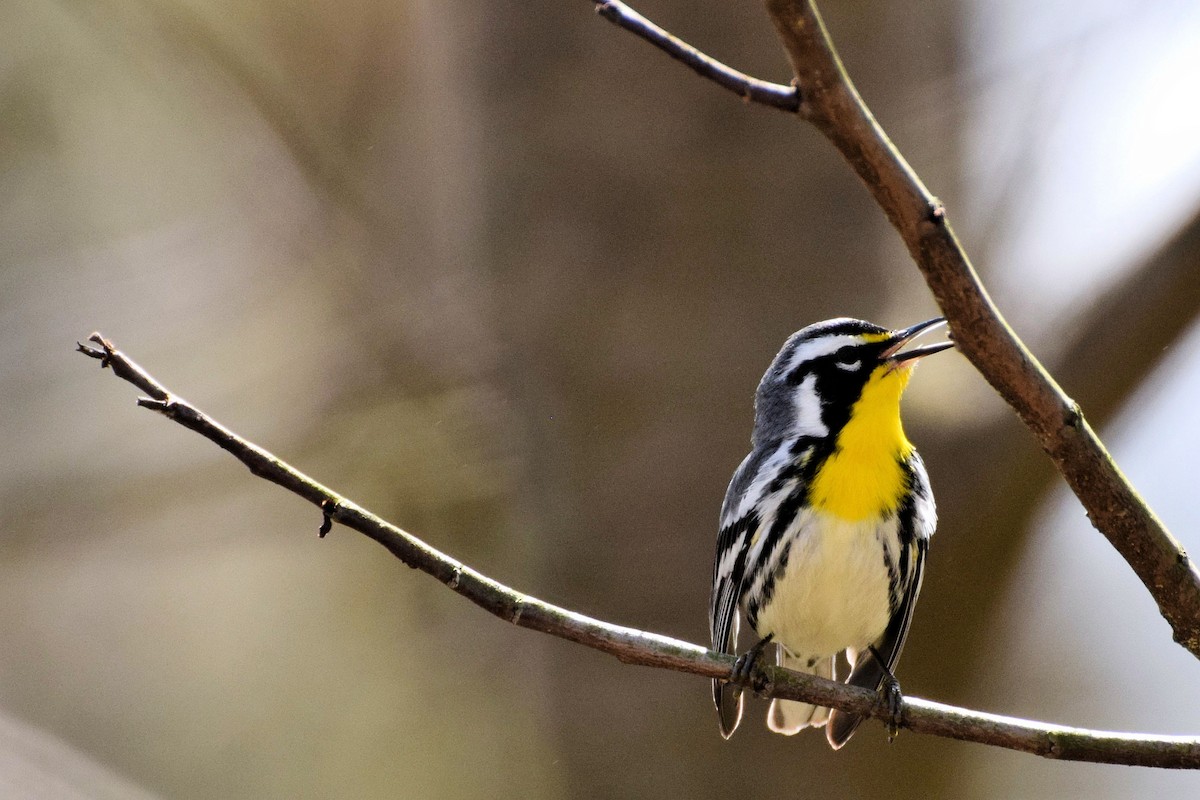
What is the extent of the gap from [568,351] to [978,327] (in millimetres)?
1714

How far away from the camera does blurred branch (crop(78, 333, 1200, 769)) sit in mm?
1160

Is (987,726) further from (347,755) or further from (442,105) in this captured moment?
(347,755)

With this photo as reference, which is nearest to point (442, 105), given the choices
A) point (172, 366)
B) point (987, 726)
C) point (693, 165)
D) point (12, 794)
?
point (693, 165)

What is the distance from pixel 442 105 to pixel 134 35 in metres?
2.78

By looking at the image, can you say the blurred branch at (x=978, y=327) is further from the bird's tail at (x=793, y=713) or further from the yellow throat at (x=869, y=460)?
the bird's tail at (x=793, y=713)

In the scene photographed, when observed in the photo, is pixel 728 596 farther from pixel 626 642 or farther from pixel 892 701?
pixel 626 642

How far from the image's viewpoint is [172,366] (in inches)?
187

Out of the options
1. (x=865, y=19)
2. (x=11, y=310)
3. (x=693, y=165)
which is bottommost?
(x=11, y=310)

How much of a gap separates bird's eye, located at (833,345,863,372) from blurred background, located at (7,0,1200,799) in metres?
0.59

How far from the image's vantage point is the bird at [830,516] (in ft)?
5.98

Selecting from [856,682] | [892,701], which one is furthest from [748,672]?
[856,682]

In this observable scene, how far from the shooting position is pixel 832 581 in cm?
183

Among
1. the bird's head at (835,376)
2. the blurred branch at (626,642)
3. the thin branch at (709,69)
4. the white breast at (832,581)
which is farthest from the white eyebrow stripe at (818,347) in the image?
the thin branch at (709,69)

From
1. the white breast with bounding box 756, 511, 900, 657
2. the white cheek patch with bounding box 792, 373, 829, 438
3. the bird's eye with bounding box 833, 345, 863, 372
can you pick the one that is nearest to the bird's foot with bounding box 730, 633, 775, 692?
the white breast with bounding box 756, 511, 900, 657
